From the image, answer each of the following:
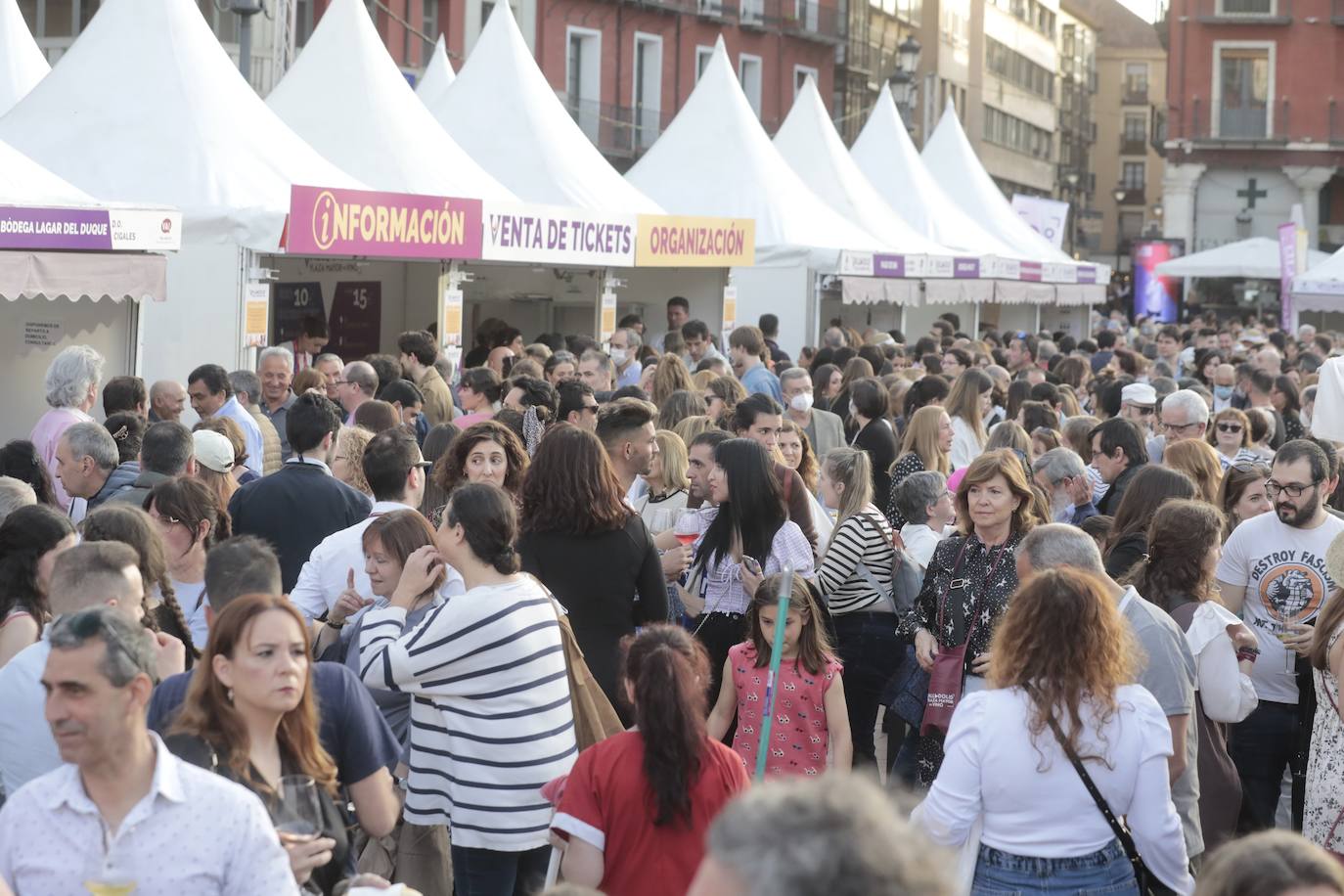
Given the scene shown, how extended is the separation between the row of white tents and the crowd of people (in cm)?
371

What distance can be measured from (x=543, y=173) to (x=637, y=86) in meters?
23.7

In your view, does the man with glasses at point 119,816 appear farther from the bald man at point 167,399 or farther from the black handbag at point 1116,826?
the bald man at point 167,399

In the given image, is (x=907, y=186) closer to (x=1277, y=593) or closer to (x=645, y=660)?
(x=1277, y=593)

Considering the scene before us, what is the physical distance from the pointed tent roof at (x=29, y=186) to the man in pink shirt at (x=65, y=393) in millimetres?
2509

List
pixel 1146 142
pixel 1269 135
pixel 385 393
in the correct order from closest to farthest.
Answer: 1. pixel 385 393
2. pixel 1269 135
3. pixel 1146 142

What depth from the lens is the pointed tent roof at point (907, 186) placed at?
92.1 ft

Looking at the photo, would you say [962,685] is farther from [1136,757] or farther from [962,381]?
[962,381]

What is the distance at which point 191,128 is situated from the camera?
13.2m

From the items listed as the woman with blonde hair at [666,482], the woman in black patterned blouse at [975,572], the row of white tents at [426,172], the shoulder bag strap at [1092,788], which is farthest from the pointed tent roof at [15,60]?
the shoulder bag strap at [1092,788]

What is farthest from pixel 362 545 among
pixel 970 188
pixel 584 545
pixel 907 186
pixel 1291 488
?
pixel 970 188

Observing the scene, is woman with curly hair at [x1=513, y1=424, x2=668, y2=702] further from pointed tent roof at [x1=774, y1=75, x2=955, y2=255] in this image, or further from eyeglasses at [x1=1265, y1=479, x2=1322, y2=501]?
pointed tent roof at [x1=774, y1=75, x2=955, y2=255]

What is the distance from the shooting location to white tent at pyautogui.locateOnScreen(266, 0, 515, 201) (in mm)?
15422

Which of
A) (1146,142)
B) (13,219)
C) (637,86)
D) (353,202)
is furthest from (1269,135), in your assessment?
(13,219)

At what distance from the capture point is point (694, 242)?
18391 mm
